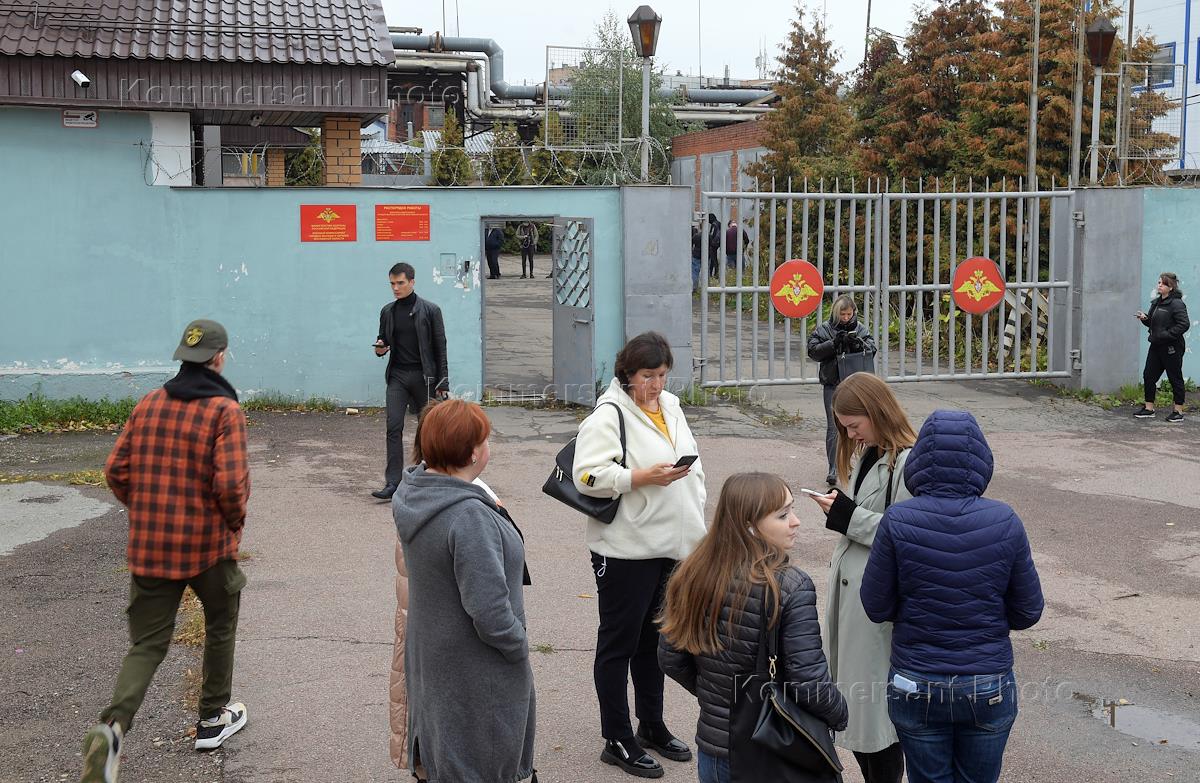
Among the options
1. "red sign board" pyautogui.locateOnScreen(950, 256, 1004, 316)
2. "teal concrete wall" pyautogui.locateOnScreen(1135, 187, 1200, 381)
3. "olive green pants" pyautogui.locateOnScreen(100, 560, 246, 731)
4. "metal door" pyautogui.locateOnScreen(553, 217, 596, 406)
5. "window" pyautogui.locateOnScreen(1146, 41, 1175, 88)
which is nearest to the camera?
"olive green pants" pyautogui.locateOnScreen(100, 560, 246, 731)

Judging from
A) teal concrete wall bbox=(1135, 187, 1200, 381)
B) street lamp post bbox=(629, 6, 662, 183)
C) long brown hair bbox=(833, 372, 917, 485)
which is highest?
street lamp post bbox=(629, 6, 662, 183)

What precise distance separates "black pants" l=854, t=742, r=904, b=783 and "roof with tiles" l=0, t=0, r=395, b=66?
35.2ft

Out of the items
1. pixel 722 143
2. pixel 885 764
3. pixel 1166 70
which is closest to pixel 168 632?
pixel 885 764

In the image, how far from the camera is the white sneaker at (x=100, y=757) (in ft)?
13.5

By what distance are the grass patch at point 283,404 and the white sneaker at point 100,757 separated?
9.05 metres

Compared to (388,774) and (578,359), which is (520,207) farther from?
(388,774)

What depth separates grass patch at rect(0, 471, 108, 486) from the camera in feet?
32.5

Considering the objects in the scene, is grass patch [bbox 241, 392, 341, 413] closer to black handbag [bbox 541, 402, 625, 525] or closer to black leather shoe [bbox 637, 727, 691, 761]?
black handbag [bbox 541, 402, 625, 525]

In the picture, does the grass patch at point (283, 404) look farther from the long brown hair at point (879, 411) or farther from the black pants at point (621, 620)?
the long brown hair at point (879, 411)

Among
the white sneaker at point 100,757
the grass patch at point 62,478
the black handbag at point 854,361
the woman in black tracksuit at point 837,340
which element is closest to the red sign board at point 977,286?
the woman in black tracksuit at point 837,340

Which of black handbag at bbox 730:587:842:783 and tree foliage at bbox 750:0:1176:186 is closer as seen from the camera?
black handbag at bbox 730:587:842:783

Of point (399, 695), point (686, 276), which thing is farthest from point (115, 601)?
point (686, 276)

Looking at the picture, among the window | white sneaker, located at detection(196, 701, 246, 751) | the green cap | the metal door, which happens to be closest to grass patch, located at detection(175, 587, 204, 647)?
white sneaker, located at detection(196, 701, 246, 751)

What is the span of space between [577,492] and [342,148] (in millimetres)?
10334
